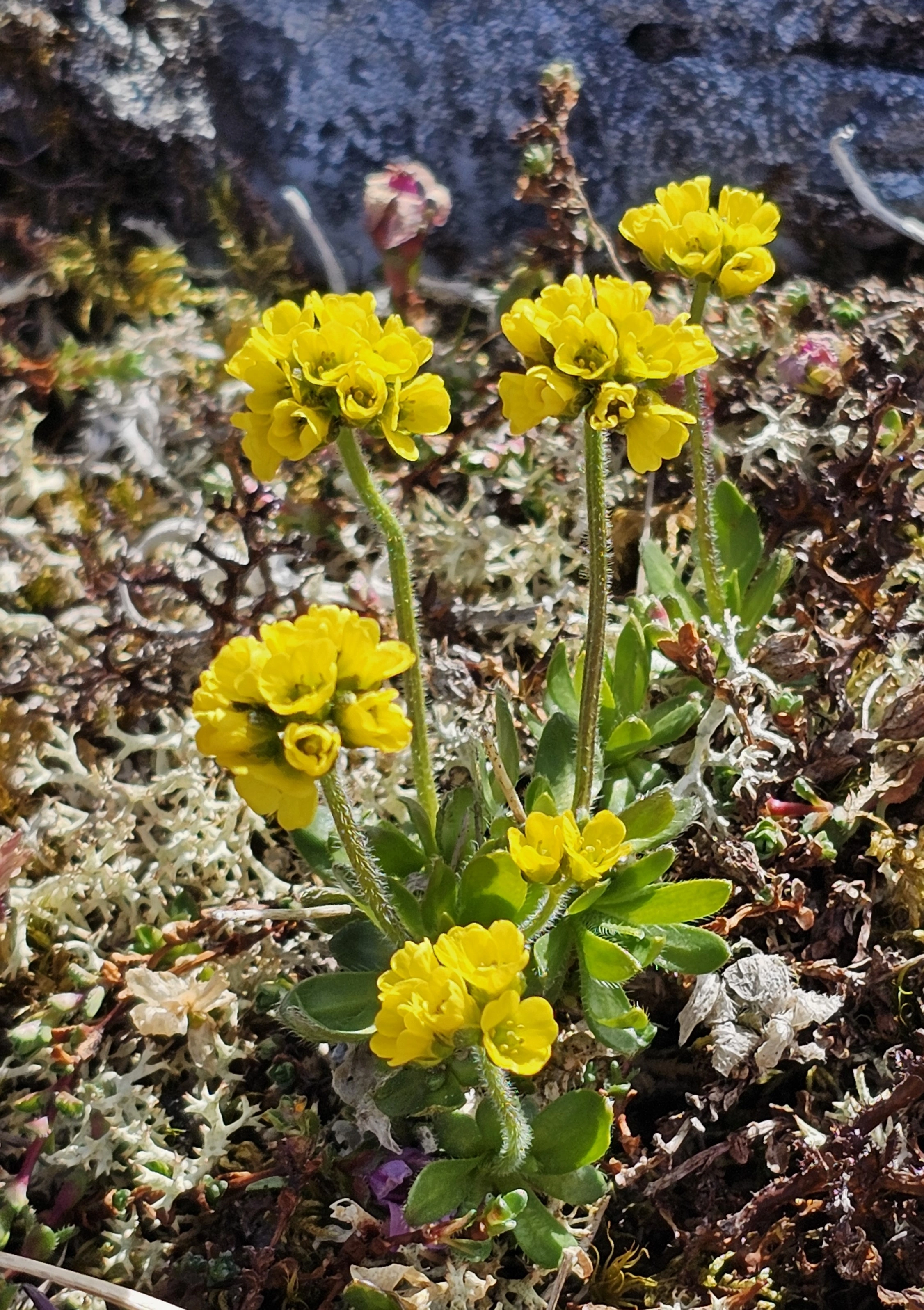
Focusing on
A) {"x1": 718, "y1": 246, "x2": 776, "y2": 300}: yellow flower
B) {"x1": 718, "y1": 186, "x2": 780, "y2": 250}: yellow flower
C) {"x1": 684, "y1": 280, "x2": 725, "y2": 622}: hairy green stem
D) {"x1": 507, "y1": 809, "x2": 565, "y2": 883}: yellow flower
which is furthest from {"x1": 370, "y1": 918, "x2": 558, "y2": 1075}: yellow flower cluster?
{"x1": 718, "y1": 186, "x2": 780, "y2": 250}: yellow flower

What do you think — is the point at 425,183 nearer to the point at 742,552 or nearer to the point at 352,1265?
the point at 742,552

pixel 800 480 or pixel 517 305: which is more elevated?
pixel 517 305

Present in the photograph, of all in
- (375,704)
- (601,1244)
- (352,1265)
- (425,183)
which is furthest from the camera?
(425,183)

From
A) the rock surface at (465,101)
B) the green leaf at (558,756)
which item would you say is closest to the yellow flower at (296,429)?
the green leaf at (558,756)

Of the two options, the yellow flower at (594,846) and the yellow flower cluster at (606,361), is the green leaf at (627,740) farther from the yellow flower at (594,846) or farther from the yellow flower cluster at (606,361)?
the yellow flower cluster at (606,361)

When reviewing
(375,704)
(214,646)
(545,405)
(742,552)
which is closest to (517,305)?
(545,405)

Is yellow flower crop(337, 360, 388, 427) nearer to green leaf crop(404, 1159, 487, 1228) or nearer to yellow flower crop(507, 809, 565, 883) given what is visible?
yellow flower crop(507, 809, 565, 883)
